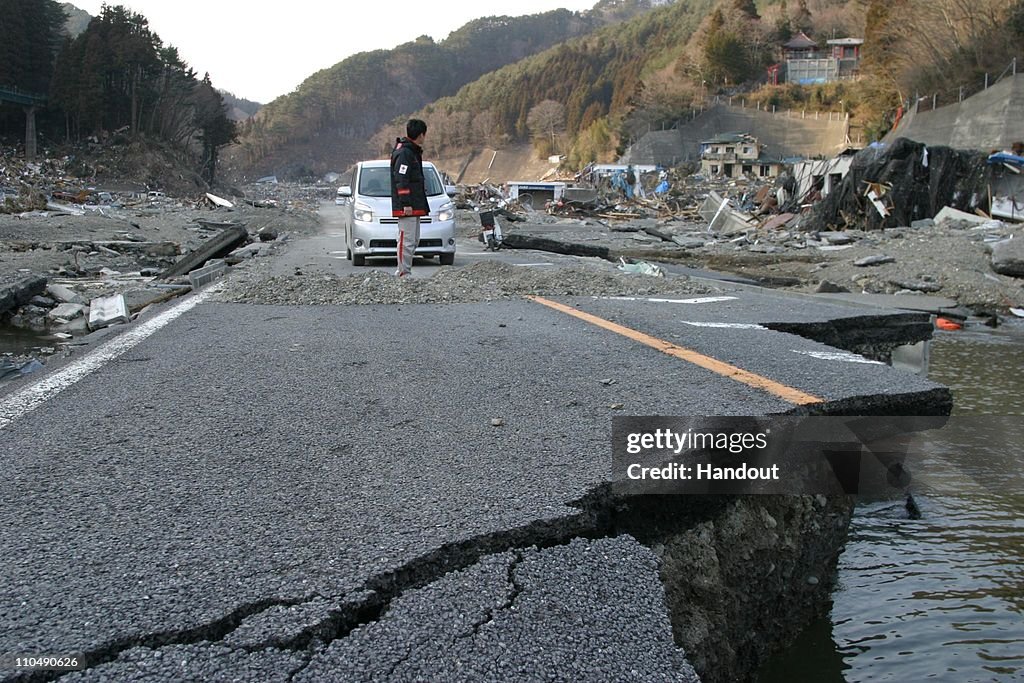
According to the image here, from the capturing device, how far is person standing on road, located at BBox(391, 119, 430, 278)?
10.4m

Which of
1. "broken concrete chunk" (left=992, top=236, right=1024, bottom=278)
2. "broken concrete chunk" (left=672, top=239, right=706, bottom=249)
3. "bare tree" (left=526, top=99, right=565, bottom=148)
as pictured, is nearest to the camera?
"broken concrete chunk" (left=992, top=236, right=1024, bottom=278)

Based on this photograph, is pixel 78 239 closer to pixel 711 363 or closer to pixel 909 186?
pixel 711 363

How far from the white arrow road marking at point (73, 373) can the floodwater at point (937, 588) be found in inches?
146

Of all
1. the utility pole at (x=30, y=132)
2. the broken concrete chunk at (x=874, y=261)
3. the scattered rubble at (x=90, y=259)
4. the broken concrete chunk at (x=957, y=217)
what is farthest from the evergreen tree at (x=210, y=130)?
the broken concrete chunk at (x=874, y=261)

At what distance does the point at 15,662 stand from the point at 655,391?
3.16m

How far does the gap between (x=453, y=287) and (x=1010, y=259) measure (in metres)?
10.9

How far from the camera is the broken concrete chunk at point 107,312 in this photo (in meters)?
9.02

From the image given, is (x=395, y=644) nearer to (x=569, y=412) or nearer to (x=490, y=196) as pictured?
(x=569, y=412)

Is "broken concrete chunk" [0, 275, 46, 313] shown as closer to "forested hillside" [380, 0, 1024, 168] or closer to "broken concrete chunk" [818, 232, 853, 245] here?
"broken concrete chunk" [818, 232, 853, 245]

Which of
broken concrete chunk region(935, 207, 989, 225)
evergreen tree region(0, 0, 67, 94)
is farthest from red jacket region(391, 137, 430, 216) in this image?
evergreen tree region(0, 0, 67, 94)

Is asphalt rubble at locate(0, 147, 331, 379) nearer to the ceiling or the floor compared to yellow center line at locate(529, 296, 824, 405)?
nearer to the floor

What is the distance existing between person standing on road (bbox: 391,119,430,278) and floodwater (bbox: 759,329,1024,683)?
671 centimetres

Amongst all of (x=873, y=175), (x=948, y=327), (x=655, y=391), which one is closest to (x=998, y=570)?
(x=655, y=391)

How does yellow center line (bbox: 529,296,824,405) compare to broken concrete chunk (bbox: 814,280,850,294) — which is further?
broken concrete chunk (bbox: 814,280,850,294)
